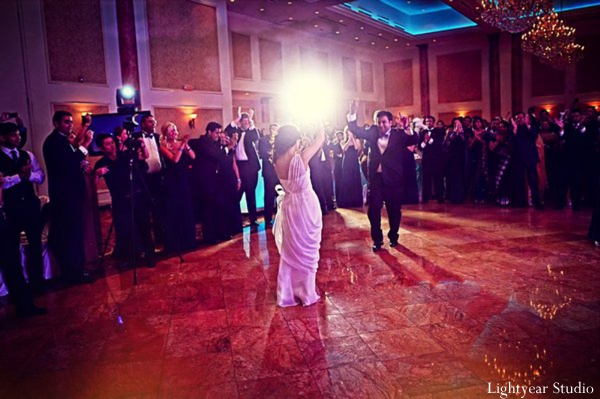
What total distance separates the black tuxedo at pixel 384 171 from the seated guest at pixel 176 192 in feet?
7.31

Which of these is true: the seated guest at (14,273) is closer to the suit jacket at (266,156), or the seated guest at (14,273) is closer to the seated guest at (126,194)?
the seated guest at (126,194)

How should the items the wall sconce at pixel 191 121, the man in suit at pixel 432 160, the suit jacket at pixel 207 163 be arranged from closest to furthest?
1. the suit jacket at pixel 207 163
2. the man in suit at pixel 432 160
3. the wall sconce at pixel 191 121

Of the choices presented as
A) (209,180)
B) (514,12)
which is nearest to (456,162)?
(514,12)

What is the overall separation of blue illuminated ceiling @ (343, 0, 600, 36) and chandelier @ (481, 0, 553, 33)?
915 cm

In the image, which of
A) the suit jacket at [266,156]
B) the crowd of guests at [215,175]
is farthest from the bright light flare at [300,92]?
the suit jacket at [266,156]

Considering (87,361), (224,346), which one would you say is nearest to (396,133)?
(224,346)

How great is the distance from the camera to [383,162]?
562cm

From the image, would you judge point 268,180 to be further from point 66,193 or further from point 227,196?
point 66,193

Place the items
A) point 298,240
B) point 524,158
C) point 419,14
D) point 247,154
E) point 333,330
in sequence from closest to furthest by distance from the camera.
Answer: point 333,330 → point 298,240 → point 247,154 → point 524,158 → point 419,14

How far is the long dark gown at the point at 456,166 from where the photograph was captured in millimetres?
9281

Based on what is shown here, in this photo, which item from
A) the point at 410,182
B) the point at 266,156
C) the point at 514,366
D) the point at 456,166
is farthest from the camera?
the point at 410,182

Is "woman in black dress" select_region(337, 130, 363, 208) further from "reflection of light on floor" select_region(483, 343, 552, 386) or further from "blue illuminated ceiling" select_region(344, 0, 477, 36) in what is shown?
"blue illuminated ceiling" select_region(344, 0, 477, 36)

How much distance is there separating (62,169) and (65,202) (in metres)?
0.34

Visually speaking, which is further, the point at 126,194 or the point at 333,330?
the point at 126,194
